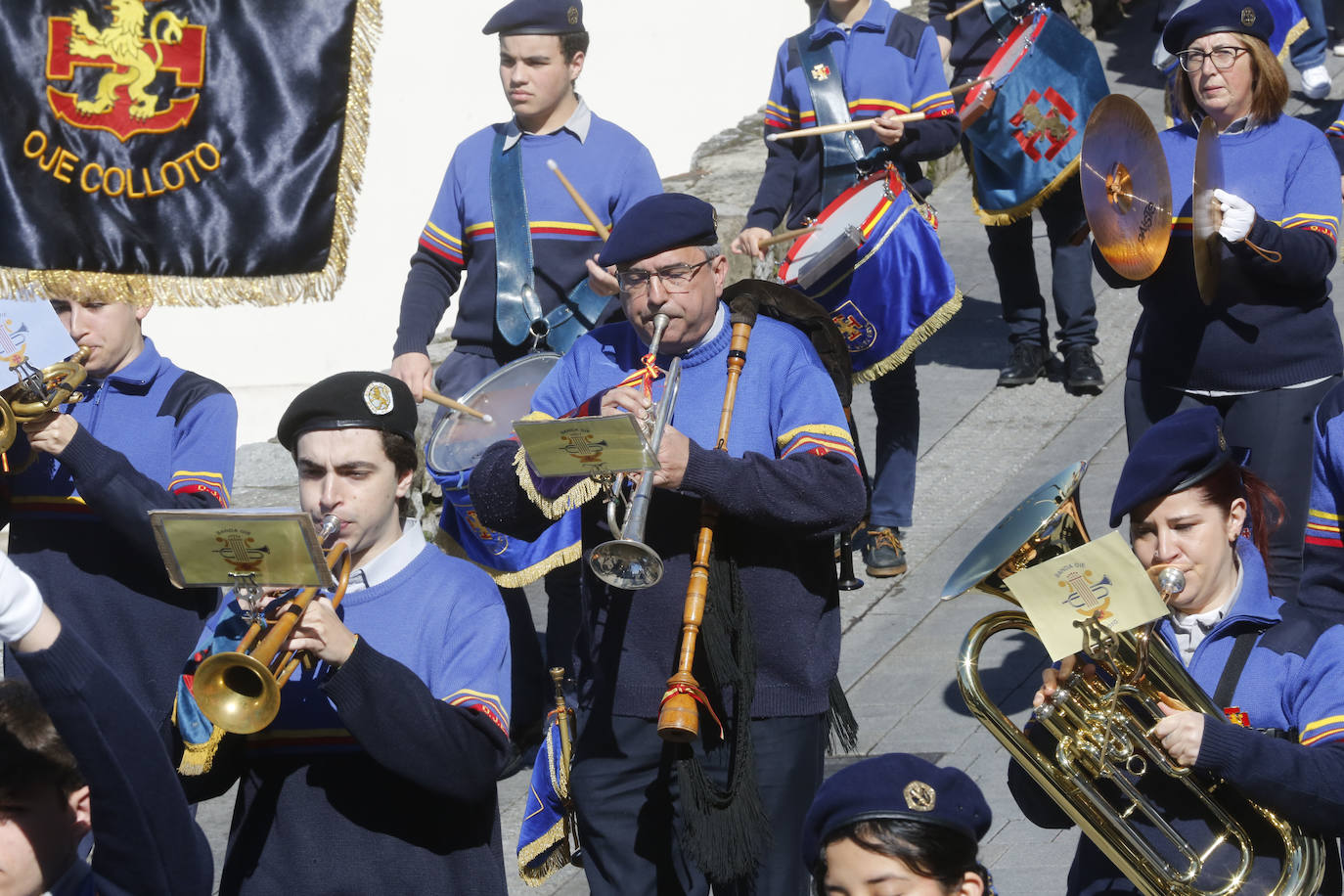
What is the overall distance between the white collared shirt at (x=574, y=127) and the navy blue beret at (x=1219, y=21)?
173 cm

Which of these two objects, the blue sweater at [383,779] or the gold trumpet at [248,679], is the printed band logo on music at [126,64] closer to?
the blue sweater at [383,779]

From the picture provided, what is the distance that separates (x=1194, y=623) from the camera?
11.3 feet

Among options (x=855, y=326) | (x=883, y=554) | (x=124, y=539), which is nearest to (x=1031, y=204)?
(x=855, y=326)

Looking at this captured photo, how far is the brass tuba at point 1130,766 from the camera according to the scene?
3.24 meters

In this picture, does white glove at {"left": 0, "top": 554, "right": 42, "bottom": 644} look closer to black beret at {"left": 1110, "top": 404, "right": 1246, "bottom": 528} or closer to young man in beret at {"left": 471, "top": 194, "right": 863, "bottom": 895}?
young man in beret at {"left": 471, "top": 194, "right": 863, "bottom": 895}

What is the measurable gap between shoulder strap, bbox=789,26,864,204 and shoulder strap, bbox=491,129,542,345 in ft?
5.24

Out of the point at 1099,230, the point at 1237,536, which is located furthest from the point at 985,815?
the point at 1099,230

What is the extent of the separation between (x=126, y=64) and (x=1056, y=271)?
393cm

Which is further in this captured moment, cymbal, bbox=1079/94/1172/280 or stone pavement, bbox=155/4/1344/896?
stone pavement, bbox=155/4/1344/896

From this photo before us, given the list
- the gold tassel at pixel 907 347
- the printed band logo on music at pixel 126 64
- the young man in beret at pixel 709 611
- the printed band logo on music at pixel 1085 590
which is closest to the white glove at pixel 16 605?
the young man in beret at pixel 709 611

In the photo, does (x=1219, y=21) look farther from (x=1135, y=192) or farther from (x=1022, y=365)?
(x=1022, y=365)

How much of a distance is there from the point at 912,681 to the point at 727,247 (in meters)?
2.87

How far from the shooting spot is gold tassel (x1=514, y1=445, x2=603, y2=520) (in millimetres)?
4027

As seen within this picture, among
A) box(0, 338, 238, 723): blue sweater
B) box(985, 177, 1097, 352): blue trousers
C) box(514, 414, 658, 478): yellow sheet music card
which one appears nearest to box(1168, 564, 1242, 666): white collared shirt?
box(514, 414, 658, 478): yellow sheet music card
